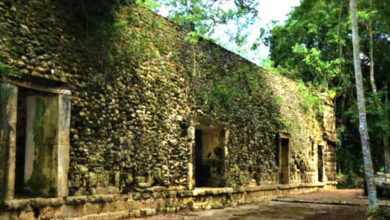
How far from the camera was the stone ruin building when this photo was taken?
6520 mm

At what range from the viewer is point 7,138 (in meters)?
6.07

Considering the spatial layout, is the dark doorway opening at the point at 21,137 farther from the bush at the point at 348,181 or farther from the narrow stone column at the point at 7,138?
the bush at the point at 348,181

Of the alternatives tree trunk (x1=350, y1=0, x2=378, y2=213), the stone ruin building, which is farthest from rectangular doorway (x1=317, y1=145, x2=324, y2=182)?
tree trunk (x1=350, y1=0, x2=378, y2=213)

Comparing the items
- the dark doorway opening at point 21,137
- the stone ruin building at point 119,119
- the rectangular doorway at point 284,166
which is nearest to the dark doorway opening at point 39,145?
the stone ruin building at point 119,119

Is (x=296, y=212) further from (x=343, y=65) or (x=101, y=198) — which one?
(x=343, y=65)

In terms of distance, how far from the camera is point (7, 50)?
6.15m

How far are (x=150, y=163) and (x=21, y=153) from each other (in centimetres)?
241

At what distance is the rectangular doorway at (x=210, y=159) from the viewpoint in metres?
11.5

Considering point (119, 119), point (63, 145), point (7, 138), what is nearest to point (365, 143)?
point (119, 119)

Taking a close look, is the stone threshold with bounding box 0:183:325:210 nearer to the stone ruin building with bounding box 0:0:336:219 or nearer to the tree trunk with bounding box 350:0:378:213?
the stone ruin building with bounding box 0:0:336:219

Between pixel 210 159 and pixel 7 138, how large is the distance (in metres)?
6.44

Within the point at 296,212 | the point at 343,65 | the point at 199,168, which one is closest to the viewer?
the point at 296,212

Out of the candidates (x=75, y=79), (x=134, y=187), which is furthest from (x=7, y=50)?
(x=134, y=187)

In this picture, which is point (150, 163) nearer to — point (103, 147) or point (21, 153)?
point (103, 147)
